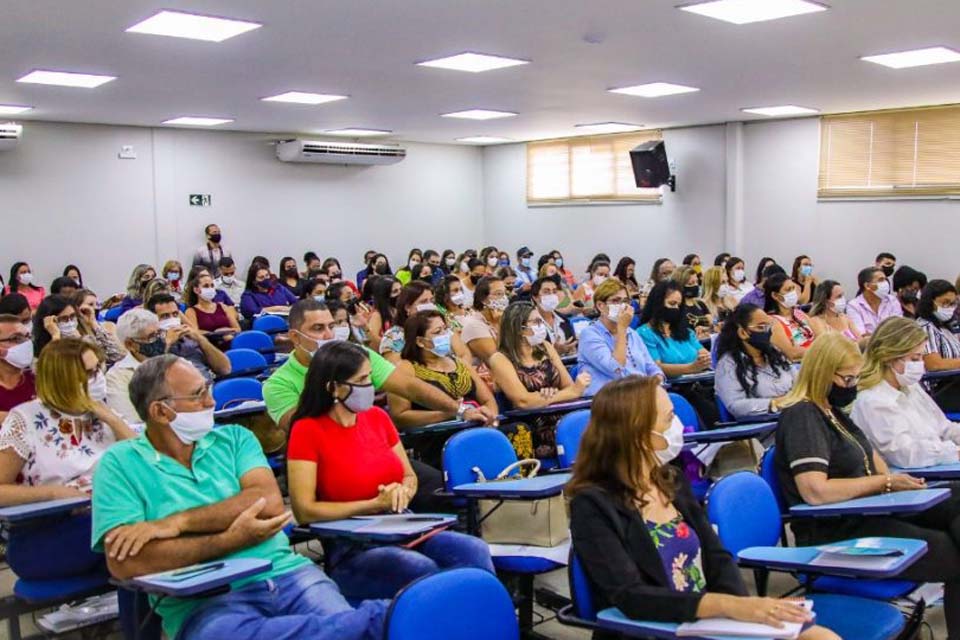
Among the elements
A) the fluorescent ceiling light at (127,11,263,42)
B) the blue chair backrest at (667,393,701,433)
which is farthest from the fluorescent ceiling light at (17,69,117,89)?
the blue chair backrest at (667,393,701,433)

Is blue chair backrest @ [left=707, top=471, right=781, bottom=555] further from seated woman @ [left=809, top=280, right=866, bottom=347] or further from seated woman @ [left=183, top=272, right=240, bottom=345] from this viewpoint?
seated woman @ [left=183, top=272, right=240, bottom=345]

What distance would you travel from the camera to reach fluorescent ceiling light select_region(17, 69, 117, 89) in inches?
289

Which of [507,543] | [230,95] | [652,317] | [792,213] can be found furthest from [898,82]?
[507,543]

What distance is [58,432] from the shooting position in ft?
10.1

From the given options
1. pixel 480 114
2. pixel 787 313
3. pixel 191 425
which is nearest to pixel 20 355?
pixel 191 425

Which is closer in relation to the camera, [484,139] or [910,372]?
[910,372]

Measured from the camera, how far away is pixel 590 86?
28.1ft

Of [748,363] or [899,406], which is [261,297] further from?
[899,406]

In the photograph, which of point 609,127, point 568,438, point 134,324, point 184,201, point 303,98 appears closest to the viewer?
point 568,438

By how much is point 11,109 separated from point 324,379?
832 centimetres

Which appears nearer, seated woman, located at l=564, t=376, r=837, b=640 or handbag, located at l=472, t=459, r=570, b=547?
seated woman, located at l=564, t=376, r=837, b=640

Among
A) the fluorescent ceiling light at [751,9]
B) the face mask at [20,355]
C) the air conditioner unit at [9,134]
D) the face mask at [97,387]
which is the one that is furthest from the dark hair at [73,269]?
the fluorescent ceiling light at [751,9]

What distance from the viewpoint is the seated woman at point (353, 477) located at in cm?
271

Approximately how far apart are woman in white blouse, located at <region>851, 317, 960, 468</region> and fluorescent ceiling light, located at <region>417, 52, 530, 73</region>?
13.3 feet
